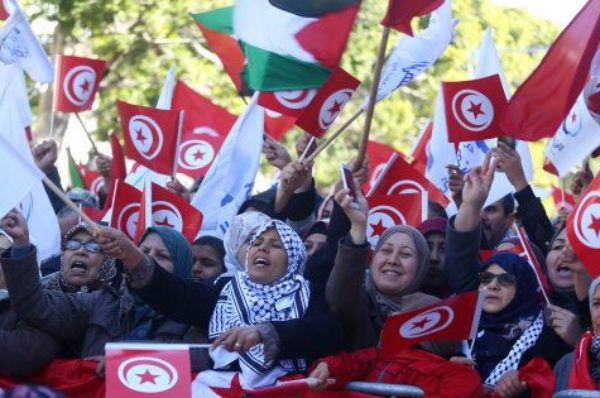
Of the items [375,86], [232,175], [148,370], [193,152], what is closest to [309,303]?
[148,370]

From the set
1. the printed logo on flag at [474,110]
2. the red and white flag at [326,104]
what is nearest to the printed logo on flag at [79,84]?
the red and white flag at [326,104]

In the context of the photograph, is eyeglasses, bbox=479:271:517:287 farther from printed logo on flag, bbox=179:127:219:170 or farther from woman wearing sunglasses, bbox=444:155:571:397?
printed logo on flag, bbox=179:127:219:170

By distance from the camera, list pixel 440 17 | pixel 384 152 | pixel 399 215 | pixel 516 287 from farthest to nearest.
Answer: pixel 384 152
pixel 440 17
pixel 399 215
pixel 516 287

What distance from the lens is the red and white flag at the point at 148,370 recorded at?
6457 millimetres

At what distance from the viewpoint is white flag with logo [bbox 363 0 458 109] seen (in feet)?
29.4

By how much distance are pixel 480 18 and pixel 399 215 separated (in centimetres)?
1572

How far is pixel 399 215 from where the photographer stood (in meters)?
8.57

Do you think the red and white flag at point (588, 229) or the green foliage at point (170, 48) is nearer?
the red and white flag at point (588, 229)

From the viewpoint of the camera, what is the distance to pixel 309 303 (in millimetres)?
6961

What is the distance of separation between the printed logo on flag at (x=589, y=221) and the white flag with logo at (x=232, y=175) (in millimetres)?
2546

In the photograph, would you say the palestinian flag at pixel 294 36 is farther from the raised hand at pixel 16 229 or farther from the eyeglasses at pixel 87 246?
the raised hand at pixel 16 229

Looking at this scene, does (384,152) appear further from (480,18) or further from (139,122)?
(480,18)

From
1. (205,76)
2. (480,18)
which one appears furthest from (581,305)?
(480,18)

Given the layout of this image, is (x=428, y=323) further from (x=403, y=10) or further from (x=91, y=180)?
(x=91, y=180)
